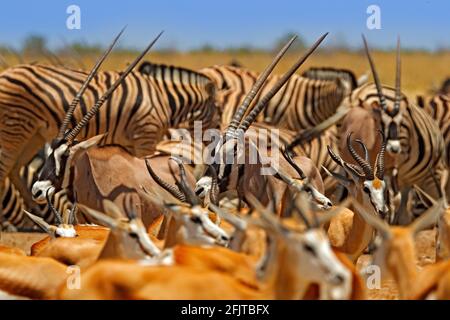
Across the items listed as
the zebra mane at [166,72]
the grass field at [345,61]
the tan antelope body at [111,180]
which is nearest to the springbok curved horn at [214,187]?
the tan antelope body at [111,180]

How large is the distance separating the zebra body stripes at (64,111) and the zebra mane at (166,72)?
1.99 feet

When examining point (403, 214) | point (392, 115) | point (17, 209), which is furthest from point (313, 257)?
point (17, 209)

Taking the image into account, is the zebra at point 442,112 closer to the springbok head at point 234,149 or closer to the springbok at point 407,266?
the springbok head at point 234,149

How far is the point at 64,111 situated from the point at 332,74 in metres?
3.56

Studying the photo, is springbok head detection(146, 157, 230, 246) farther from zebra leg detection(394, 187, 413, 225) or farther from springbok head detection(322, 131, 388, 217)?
zebra leg detection(394, 187, 413, 225)

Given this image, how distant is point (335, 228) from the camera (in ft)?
23.5

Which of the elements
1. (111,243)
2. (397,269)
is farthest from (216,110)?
(397,269)

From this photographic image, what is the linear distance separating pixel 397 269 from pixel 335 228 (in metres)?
2.44

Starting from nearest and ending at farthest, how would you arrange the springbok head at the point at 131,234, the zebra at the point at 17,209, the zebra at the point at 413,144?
the springbok head at the point at 131,234
the zebra at the point at 413,144
the zebra at the point at 17,209

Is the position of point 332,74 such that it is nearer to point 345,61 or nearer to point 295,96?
point 295,96

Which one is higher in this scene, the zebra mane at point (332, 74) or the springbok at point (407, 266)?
the zebra mane at point (332, 74)

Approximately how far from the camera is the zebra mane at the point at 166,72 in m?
11.2

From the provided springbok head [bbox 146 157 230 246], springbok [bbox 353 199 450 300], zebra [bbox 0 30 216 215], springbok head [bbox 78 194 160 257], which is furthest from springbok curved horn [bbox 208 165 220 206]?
zebra [bbox 0 30 216 215]
